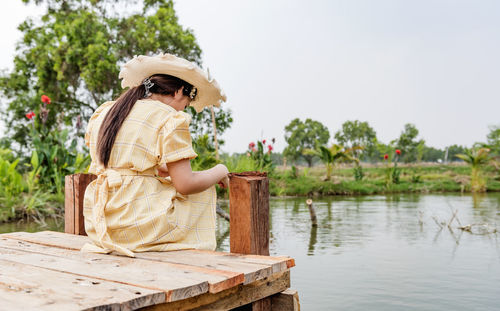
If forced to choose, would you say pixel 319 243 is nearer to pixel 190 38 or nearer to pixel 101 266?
pixel 101 266

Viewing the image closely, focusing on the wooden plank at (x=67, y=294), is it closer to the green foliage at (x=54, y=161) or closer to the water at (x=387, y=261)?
the water at (x=387, y=261)

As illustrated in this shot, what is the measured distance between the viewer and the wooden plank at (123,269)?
1.36 metres

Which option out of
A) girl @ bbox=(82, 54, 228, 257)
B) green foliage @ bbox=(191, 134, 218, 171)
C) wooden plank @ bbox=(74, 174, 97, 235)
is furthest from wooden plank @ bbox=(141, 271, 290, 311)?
green foliage @ bbox=(191, 134, 218, 171)

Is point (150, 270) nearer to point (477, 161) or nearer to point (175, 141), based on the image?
point (175, 141)

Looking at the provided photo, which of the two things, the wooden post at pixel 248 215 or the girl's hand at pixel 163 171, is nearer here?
the wooden post at pixel 248 215

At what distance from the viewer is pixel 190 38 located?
15.1m

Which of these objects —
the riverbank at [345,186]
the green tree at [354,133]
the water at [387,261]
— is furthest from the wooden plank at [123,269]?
the green tree at [354,133]

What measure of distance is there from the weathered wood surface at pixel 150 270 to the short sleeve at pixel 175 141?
38 cm

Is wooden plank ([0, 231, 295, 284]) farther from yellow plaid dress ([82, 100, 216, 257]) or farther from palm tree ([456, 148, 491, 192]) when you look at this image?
palm tree ([456, 148, 491, 192])

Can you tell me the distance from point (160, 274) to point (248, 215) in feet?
1.84

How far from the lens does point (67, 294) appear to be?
1235mm

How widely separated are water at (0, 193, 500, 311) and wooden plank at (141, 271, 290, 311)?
3.48 ft

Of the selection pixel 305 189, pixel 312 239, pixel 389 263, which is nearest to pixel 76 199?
pixel 389 263

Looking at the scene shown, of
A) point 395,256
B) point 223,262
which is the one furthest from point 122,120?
point 395,256
